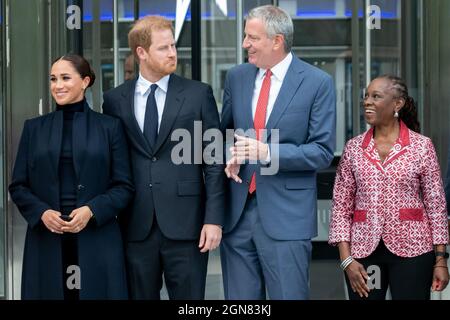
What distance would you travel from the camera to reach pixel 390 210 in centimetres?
404

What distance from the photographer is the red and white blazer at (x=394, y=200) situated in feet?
13.2

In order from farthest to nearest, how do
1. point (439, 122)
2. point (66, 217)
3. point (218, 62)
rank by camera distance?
point (218, 62) → point (439, 122) → point (66, 217)

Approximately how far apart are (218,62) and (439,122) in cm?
155

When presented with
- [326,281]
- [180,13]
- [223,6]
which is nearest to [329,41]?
[223,6]

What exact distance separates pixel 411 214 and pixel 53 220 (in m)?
1.42

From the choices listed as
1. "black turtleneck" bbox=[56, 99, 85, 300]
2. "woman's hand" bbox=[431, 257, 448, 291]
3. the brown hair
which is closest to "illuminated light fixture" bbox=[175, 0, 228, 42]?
the brown hair

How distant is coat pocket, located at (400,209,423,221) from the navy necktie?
1039 millimetres

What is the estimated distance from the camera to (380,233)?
159 inches

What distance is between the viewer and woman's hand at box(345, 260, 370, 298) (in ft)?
13.3

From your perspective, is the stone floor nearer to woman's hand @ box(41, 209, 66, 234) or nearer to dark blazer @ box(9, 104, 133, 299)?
dark blazer @ box(9, 104, 133, 299)

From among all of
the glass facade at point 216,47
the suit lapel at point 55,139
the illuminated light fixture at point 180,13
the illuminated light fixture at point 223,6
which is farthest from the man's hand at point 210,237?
the illuminated light fixture at point 223,6

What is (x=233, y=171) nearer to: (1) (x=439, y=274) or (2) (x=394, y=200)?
(2) (x=394, y=200)

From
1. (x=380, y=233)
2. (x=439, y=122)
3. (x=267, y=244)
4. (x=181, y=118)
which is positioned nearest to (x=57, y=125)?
(x=181, y=118)
